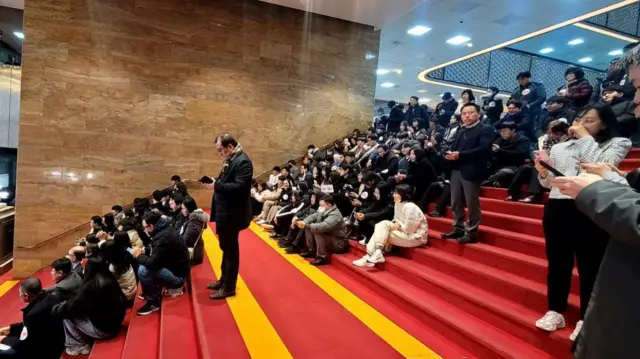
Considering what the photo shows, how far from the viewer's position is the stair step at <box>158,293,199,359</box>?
267 cm

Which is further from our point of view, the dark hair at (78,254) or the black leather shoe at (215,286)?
the dark hair at (78,254)

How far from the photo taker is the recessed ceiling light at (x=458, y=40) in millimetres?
9602

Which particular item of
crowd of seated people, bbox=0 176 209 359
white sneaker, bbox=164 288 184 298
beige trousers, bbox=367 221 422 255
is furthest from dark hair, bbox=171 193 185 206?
beige trousers, bbox=367 221 422 255

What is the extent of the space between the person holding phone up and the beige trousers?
1772mm

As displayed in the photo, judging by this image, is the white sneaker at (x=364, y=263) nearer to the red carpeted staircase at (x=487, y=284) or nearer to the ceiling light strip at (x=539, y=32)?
the red carpeted staircase at (x=487, y=284)

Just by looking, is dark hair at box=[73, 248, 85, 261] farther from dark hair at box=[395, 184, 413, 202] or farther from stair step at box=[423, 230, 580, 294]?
stair step at box=[423, 230, 580, 294]

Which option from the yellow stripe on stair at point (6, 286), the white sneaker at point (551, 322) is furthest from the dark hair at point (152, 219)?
the yellow stripe on stair at point (6, 286)

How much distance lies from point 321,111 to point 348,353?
25.3ft

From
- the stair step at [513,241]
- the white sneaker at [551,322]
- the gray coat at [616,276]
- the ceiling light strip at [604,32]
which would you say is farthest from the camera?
the ceiling light strip at [604,32]

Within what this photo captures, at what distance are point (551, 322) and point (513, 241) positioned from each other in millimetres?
1295

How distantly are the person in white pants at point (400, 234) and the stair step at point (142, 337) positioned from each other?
2.16 meters

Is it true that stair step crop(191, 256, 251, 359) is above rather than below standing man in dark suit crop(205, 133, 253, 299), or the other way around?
below

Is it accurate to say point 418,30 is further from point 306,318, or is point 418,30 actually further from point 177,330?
point 177,330

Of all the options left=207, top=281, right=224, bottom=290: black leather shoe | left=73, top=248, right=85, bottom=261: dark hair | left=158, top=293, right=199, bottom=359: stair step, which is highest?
left=207, top=281, right=224, bottom=290: black leather shoe
